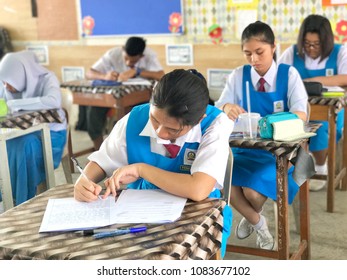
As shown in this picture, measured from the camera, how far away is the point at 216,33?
193 inches

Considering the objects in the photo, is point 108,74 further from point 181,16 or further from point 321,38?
point 321,38

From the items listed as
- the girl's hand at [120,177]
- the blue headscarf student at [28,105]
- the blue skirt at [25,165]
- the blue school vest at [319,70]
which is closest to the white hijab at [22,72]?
the blue headscarf student at [28,105]

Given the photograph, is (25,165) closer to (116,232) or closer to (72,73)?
(116,232)

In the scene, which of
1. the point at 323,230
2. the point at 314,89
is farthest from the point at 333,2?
the point at 323,230

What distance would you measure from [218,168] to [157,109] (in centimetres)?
27

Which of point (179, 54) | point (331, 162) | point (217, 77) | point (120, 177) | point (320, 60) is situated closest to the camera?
point (120, 177)

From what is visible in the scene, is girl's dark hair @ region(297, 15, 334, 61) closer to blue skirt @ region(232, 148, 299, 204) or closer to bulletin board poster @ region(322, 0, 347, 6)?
bulletin board poster @ region(322, 0, 347, 6)

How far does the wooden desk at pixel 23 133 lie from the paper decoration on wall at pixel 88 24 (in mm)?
2725

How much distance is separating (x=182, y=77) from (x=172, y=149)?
278mm

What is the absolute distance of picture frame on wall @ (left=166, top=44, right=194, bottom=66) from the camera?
513 cm

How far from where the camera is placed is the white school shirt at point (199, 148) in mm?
1628

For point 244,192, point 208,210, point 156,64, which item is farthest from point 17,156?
point 156,64

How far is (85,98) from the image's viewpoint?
4.00m

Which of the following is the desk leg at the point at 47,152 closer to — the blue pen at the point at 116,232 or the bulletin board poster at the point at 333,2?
the blue pen at the point at 116,232
